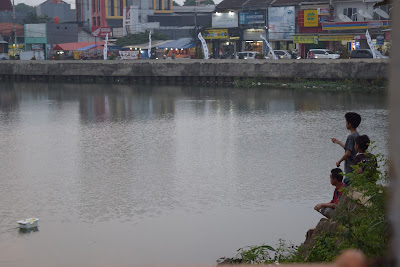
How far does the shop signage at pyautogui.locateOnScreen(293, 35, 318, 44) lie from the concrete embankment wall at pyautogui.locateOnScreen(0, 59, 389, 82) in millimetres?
11185

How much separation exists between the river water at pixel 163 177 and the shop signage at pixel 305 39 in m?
21.8

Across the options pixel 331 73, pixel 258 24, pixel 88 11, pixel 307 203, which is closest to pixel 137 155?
pixel 307 203

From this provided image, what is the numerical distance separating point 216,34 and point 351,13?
42.3 ft

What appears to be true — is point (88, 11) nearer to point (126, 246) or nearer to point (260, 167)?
point (260, 167)

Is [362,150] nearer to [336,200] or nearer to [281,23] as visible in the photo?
[336,200]

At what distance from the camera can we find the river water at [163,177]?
9.44 m

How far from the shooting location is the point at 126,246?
9.28 m

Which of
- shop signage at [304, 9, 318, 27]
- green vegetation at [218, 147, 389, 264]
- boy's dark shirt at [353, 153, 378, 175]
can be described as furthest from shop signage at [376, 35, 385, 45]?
green vegetation at [218, 147, 389, 264]

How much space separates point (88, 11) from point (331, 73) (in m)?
49.4

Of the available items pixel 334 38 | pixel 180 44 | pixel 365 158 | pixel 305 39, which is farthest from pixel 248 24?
pixel 365 158

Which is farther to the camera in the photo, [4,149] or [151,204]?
[4,149]

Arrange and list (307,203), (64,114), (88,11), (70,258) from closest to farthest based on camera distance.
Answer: (70,258) < (307,203) < (64,114) < (88,11)

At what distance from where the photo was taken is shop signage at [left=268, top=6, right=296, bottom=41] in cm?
5328

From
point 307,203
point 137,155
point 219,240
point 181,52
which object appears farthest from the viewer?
point 181,52
